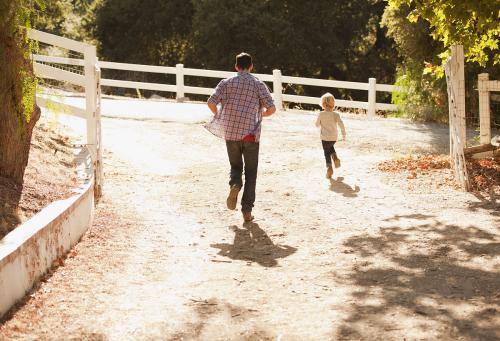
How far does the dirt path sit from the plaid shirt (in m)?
1.05

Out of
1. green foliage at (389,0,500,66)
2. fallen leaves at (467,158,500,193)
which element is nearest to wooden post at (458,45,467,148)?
green foliage at (389,0,500,66)

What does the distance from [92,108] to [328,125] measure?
3.40 meters

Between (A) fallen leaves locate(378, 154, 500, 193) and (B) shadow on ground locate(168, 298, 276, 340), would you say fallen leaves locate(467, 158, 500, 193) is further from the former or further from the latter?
(B) shadow on ground locate(168, 298, 276, 340)

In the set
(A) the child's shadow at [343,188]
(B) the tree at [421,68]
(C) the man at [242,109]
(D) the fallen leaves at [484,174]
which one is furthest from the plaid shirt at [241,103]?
(B) the tree at [421,68]

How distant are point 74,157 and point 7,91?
3127 millimetres

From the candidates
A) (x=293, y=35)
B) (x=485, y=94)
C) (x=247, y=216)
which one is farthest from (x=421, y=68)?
(x=293, y=35)

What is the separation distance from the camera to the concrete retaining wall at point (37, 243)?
6.02m

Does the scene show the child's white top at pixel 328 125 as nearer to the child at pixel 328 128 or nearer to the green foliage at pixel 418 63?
the child at pixel 328 128

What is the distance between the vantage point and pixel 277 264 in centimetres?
763

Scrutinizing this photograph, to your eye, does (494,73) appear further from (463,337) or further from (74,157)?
(463,337)

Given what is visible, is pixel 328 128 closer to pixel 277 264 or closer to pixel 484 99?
pixel 484 99

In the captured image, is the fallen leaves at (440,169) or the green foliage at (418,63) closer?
the fallen leaves at (440,169)

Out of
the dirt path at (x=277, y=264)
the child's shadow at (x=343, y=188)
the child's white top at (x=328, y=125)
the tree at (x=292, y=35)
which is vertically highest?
the tree at (x=292, y=35)

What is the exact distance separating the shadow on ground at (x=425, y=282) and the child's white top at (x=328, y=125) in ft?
10.1
